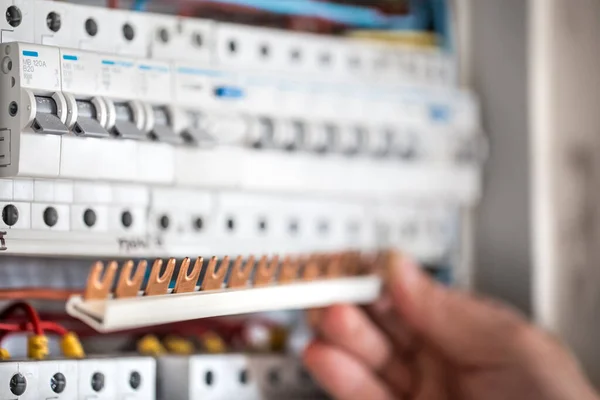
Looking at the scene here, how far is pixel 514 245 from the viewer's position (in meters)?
1.19

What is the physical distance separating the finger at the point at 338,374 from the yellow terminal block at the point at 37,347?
0.35m

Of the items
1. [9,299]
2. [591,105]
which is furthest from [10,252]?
[591,105]

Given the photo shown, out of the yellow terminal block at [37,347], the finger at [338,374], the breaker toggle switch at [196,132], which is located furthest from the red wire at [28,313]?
the finger at [338,374]

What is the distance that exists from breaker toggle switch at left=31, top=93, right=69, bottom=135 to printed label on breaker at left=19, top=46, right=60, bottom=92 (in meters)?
0.01

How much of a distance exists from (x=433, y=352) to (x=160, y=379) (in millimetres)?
414

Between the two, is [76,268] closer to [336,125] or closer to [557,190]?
[336,125]

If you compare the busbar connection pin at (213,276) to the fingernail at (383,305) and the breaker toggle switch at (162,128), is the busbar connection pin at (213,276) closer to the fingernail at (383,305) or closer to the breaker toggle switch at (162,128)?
the breaker toggle switch at (162,128)

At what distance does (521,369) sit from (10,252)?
0.63m

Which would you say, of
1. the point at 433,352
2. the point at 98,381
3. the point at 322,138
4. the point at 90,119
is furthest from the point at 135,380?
the point at 433,352

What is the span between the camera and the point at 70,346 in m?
0.79

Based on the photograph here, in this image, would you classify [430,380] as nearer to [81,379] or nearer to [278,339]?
[278,339]

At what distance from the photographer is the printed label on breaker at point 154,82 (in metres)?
0.80

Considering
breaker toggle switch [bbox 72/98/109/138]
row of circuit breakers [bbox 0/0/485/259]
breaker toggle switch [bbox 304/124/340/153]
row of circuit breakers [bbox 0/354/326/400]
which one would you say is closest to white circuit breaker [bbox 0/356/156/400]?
row of circuit breakers [bbox 0/354/326/400]

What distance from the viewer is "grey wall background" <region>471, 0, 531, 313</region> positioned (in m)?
1.18
